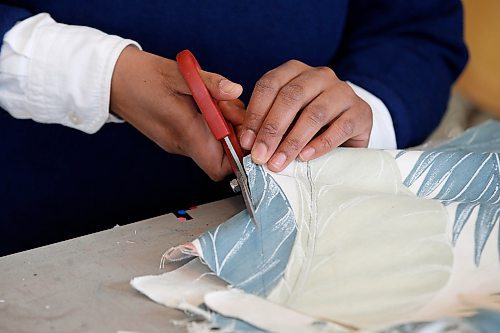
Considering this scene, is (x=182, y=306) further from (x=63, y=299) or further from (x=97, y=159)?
(x=97, y=159)

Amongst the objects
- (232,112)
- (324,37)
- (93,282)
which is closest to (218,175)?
(232,112)

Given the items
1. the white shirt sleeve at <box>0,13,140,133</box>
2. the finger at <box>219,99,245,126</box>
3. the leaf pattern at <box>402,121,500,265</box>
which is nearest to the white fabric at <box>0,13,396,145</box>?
the white shirt sleeve at <box>0,13,140,133</box>

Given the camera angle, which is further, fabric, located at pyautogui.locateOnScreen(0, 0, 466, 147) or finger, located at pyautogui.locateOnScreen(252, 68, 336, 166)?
fabric, located at pyautogui.locateOnScreen(0, 0, 466, 147)

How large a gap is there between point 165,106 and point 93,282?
0.55 feet

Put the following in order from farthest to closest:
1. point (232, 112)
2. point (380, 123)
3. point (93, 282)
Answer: point (380, 123) → point (232, 112) → point (93, 282)

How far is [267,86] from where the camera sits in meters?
0.55

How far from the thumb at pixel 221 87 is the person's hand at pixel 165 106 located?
0.10ft

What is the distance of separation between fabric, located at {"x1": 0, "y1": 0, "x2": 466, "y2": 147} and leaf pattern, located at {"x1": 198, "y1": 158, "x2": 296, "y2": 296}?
270mm

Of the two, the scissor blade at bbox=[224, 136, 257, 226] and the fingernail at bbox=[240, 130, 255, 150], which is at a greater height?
the fingernail at bbox=[240, 130, 255, 150]

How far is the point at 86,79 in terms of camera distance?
23.5 inches

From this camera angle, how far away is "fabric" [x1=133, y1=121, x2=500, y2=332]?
0.42 m

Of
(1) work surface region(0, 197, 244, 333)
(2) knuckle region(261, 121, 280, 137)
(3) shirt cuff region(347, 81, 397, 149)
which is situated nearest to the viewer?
(1) work surface region(0, 197, 244, 333)

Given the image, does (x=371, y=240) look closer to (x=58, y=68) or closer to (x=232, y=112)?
(x=232, y=112)

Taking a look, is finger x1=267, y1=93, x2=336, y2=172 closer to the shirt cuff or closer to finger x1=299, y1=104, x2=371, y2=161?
finger x1=299, y1=104, x2=371, y2=161
